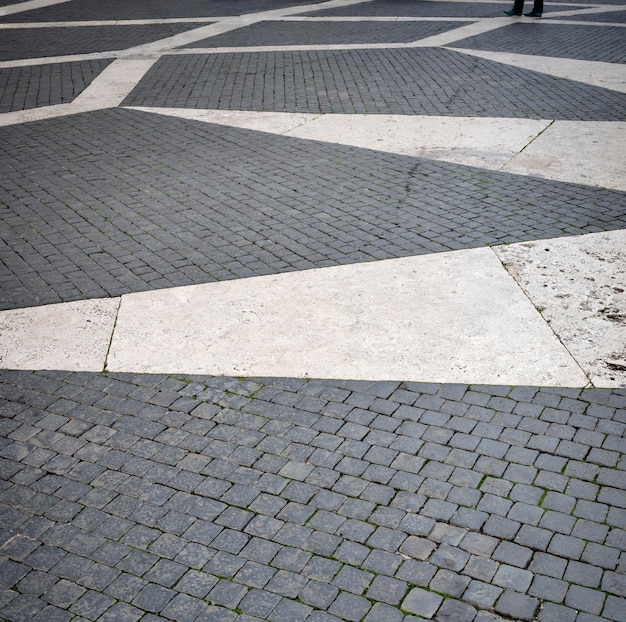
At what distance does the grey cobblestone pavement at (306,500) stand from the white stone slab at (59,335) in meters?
0.20

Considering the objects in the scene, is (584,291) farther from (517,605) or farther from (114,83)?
(114,83)

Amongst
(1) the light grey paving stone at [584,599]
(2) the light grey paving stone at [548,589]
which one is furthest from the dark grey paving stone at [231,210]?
(1) the light grey paving stone at [584,599]

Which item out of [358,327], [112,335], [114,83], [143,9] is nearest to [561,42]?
[114,83]

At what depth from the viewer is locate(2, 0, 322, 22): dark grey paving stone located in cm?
1817

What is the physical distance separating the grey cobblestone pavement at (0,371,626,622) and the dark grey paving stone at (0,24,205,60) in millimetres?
11304

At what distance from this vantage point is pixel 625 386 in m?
4.86

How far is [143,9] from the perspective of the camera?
63.0 feet

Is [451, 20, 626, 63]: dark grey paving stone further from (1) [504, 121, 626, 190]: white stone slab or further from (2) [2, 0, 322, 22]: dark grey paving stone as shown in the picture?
(2) [2, 0, 322, 22]: dark grey paving stone

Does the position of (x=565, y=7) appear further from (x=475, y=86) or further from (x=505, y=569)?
(x=505, y=569)

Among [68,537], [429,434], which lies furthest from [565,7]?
[68,537]

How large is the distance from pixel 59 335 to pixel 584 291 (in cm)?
404

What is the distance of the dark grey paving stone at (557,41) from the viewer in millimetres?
13266

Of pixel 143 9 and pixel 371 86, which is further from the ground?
pixel 143 9

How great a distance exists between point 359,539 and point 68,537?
150cm
